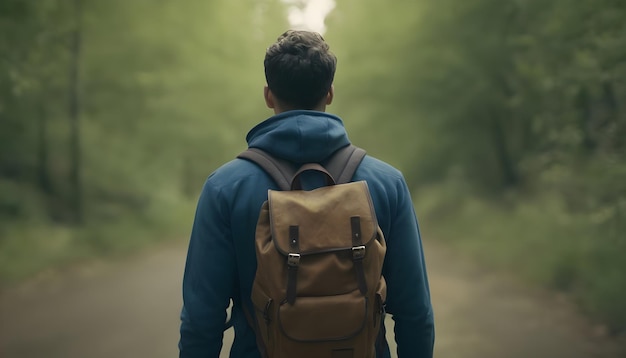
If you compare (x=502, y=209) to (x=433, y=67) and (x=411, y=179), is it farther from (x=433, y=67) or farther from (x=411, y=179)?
(x=411, y=179)

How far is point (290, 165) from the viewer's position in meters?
2.00

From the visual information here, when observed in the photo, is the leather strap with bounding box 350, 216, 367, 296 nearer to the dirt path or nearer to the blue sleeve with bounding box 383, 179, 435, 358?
the blue sleeve with bounding box 383, 179, 435, 358

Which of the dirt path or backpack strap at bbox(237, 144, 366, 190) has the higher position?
the dirt path

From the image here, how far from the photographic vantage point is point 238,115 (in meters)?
15.7

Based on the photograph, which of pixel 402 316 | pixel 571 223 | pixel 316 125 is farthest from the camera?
pixel 571 223

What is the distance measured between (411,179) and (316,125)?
14.7 meters

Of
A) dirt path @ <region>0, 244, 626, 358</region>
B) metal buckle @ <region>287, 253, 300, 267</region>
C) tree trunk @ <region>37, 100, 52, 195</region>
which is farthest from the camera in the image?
tree trunk @ <region>37, 100, 52, 195</region>

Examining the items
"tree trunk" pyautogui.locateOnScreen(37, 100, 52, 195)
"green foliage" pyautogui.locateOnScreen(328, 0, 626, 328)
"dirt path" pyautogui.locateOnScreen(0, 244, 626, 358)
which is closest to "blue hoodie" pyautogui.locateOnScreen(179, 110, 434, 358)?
"dirt path" pyautogui.locateOnScreen(0, 244, 626, 358)

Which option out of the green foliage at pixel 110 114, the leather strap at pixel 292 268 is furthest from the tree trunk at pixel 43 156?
the leather strap at pixel 292 268

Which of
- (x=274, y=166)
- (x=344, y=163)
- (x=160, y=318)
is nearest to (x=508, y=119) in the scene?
(x=160, y=318)

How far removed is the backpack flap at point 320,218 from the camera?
6.12ft

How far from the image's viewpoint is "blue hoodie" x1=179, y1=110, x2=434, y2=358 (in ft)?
6.45

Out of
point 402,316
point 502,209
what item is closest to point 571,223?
point 502,209

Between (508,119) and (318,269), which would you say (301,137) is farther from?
(508,119)
